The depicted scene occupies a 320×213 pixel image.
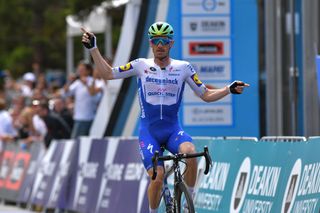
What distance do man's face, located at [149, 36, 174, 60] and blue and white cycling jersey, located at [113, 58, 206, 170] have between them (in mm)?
168

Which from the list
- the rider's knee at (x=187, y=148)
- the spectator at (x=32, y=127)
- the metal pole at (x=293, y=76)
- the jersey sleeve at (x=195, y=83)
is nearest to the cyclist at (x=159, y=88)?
the jersey sleeve at (x=195, y=83)

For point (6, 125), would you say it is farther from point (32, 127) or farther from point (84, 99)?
point (84, 99)

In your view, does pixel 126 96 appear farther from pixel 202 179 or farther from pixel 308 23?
pixel 202 179

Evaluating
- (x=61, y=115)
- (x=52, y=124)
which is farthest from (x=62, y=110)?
(x=52, y=124)

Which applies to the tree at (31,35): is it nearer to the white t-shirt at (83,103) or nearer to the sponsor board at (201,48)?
the white t-shirt at (83,103)

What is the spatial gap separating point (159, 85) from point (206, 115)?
693 cm

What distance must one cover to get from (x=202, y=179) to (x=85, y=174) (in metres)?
4.08

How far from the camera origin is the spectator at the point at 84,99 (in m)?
19.4

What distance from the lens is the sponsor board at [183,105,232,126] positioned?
59.7ft

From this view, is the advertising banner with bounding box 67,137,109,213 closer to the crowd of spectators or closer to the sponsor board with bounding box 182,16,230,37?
the crowd of spectators

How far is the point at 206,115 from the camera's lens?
718 inches

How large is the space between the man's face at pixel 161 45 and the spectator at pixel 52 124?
857 centimetres

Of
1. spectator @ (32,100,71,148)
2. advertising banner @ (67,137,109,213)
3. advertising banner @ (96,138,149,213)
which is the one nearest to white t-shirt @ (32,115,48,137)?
spectator @ (32,100,71,148)

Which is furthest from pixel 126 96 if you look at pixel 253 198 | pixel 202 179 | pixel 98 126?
pixel 253 198
